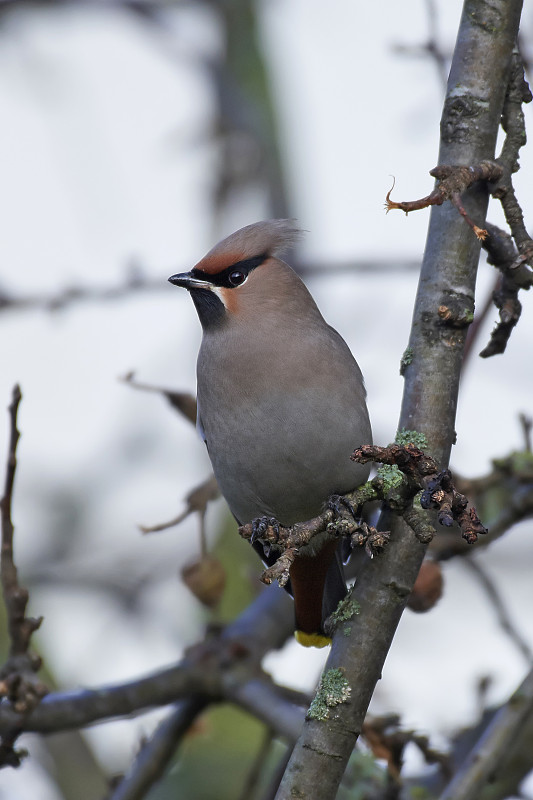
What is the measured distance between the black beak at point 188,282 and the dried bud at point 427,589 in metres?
1.27

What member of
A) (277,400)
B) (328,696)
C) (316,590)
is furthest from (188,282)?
(328,696)

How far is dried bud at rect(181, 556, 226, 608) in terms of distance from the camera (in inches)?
159

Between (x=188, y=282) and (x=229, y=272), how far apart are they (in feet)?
0.57

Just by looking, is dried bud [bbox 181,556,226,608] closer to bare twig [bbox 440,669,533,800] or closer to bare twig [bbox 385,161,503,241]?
bare twig [bbox 440,669,533,800]

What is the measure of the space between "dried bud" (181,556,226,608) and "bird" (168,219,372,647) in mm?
210

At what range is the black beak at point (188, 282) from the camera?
4051 mm

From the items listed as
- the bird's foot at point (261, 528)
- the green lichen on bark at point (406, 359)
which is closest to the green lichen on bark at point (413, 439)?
the green lichen on bark at point (406, 359)

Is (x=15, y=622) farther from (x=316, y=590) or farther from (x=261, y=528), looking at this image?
(x=316, y=590)

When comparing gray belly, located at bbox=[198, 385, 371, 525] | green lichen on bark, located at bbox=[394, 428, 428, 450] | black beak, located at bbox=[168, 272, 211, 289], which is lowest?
green lichen on bark, located at bbox=[394, 428, 428, 450]

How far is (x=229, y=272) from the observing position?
4.14 metres

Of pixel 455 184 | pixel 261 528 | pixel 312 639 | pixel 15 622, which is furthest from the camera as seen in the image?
pixel 312 639

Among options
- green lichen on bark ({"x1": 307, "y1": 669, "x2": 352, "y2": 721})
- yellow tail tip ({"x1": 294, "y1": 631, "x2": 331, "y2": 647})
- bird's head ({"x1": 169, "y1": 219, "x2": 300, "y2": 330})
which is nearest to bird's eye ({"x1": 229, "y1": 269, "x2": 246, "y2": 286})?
bird's head ({"x1": 169, "y1": 219, "x2": 300, "y2": 330})

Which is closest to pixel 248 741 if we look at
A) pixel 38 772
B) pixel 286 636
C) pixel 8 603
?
pixel 38 772

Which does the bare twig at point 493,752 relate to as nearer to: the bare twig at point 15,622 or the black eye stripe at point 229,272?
the bare twig at point 15,622
